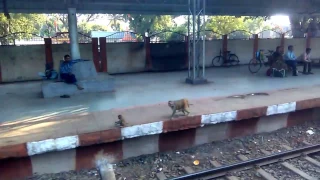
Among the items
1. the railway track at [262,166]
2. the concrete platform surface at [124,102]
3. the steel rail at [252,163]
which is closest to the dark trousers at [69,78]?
the concrete platform surface at [124,102]

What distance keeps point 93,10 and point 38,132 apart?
8356 mm

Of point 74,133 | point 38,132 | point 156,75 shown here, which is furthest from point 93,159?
point 156,75

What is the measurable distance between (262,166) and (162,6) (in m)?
8.84

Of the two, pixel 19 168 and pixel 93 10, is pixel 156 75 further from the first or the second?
pixel 19 168

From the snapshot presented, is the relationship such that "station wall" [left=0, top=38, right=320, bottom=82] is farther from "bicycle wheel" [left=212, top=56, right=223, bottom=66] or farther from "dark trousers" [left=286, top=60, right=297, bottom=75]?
"dark trousers" [left=286, top=60, right=297, bottom=75]

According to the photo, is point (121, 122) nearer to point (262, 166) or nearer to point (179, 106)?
point (179, 106)

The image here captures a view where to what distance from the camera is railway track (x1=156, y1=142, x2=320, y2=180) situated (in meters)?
4.89

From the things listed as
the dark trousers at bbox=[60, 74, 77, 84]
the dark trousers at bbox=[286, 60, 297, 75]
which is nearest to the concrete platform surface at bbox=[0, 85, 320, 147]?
the dark trousers at bbox=[60, 74, 77, 84]

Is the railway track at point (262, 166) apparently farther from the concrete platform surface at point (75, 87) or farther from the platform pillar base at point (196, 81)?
the concrete platform surface at point (75, 87)

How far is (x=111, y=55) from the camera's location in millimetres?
12117

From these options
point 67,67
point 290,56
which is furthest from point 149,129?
point 290,56

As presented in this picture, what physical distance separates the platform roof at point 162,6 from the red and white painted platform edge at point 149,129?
5.00 m

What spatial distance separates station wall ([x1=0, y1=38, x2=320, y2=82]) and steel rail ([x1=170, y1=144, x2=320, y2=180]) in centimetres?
810

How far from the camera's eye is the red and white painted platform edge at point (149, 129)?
4.66 m
